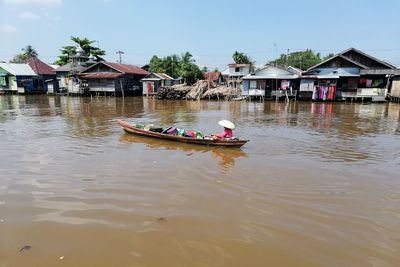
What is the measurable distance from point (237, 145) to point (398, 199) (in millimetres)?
5397

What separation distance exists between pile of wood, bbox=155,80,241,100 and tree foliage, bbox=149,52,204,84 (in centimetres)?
754

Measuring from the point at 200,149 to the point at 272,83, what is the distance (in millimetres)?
25212

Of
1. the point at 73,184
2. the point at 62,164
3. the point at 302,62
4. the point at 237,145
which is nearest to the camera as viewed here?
the point at 73,184

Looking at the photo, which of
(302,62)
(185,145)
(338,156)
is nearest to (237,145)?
(185,145)

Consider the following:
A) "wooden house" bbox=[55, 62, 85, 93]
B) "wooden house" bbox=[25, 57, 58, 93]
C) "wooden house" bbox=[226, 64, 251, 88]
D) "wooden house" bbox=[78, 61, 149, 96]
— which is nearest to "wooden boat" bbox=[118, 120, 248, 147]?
"wooden house" bbox=[78, 61, 149, 96]

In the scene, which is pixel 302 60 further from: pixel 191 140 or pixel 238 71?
pixel 191 140

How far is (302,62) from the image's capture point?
61688 millimetres

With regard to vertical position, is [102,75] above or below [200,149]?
above

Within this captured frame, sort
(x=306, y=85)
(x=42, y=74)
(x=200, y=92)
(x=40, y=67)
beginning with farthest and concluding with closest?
(x=40, y=67) → (x=42, y=74) → (x=200, y=92) → (x=306, y=85)

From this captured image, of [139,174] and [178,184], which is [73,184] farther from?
[178,184]

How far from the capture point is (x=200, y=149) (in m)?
11.0

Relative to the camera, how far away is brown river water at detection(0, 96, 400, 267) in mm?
4605

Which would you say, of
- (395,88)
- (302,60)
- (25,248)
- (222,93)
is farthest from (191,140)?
(302,60)

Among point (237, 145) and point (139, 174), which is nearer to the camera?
point (139, 174)
